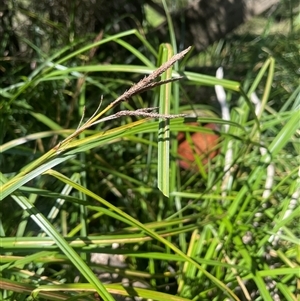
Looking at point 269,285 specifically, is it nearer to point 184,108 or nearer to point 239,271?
point 239,271

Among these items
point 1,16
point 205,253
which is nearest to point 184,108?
point 205,253

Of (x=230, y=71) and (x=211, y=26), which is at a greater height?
(x=211, y=26)

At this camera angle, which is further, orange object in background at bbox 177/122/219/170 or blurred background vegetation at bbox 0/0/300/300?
orange object in background at bbox 177/122/219/170

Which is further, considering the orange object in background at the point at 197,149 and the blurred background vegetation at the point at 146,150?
the orange object in background at the point at 197,149
